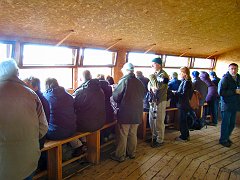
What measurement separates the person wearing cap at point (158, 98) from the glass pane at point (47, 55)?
165 cm

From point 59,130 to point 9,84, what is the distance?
1.03 meters

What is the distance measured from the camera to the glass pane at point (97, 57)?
4.60 meters

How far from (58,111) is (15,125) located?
0.86 m

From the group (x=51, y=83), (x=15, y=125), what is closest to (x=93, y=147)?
(x=51, y=83)

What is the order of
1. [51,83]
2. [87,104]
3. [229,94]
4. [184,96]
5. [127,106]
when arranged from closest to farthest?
[51,83] → [87,104] → [127,106] → [229,94] → [184,96]

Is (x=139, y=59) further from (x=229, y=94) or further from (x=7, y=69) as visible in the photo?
(x=7, y=69)

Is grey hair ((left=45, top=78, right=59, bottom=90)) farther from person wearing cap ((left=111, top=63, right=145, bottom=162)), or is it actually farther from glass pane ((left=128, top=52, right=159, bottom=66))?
glass pane ((left=128, top=52, right=159, bottom=66))

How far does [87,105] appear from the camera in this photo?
2.83m

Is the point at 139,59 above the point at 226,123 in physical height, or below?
above

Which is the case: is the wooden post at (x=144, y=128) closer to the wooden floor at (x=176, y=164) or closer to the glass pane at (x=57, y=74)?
the wooden floor at (x=176, y=164)

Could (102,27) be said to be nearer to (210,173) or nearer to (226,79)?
(226,79)

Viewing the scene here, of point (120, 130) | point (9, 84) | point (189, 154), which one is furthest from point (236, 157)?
point (9, 84)

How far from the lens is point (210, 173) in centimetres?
292

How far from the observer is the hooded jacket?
9.24 ft
